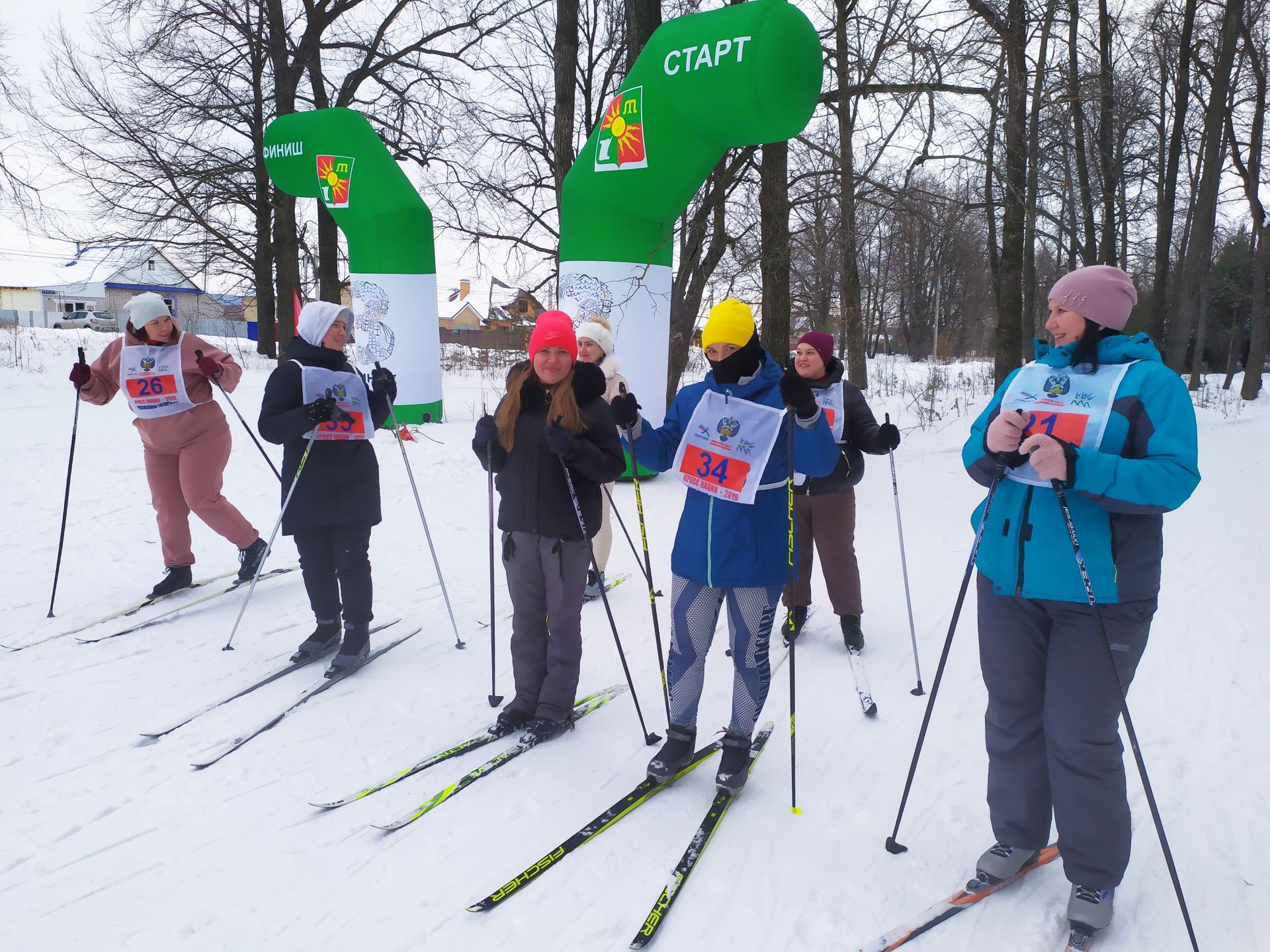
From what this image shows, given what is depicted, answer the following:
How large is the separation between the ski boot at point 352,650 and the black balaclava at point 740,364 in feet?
8.02

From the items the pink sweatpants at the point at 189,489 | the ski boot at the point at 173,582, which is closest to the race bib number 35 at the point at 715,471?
the pink sweatpants at the point at 189,489

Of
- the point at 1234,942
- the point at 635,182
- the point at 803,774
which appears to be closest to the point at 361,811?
the point at 803,774

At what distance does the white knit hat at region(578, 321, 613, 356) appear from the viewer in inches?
190

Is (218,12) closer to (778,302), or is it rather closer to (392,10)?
(392,10)

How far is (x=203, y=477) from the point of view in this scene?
16.8 feet

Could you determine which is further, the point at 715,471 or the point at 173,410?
the point at 173,410

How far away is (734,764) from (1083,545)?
5.05ft

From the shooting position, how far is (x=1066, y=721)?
90.9 inches

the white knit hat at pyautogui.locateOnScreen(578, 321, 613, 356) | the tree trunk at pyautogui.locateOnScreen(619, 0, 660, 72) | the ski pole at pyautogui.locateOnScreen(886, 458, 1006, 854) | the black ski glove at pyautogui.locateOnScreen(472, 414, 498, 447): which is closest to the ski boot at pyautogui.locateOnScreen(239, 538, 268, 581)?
the white knit hat at pyautogui.locateOnScreen(578, 321, 613, 356)

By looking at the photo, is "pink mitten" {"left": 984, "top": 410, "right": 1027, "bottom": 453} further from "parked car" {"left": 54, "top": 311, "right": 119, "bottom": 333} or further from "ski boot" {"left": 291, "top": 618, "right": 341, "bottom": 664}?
"parked car" {"left": 54, "top": 311, "right": 119, "bottom": 333}

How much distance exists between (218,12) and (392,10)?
3.10m

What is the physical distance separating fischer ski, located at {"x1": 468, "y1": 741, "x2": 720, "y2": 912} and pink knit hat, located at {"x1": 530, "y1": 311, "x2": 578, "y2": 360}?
71.5 inches

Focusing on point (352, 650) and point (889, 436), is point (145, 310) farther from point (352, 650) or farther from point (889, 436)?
point (889, 436)

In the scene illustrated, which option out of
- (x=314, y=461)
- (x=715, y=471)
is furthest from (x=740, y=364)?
(x=314, y=461)
